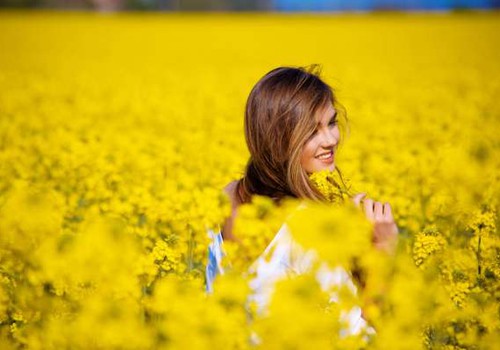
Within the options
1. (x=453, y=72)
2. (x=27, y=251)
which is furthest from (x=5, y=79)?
(x=27, y=251)

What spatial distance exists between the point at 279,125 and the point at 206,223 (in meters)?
0.49

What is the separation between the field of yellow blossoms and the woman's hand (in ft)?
0.19

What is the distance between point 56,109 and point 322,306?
21.7 feet

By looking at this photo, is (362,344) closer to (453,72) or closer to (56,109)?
(56,109)

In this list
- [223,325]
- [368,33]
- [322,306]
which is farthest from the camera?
[368,33]

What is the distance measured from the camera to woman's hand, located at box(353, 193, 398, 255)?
2.37 m

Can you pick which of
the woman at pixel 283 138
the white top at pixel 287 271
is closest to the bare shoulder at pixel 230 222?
the woman at pixel 283 138

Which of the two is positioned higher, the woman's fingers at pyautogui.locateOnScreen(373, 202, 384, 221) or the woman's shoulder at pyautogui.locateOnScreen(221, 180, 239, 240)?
the woman's fingers at pyautogui.locateOnScreen(373, 202, 384, 221)

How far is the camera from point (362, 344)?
208cm

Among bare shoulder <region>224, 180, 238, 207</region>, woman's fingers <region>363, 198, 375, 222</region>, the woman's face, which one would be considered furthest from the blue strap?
woman's fingers <region>363, 198, 375, 222</region>

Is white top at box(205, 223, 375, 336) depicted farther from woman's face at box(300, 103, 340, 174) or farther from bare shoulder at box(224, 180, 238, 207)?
woman's face at box(300, 103, 340, 174)

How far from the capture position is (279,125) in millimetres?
2678

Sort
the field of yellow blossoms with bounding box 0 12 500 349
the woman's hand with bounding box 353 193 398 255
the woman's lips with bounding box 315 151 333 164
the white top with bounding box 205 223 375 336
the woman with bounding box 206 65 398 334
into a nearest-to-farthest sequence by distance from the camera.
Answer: the field of yellow blossoms with bounding box 0 12 500 349 < the white top with bounding box 205 223 375 336 < the woman's hand with bounding box 353 193 398 255 < the woman with bounding box 206 65 398 334 < the woman's lips with bounding box 315 151 333 164

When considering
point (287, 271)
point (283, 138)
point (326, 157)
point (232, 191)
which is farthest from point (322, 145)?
point (287, 271)
